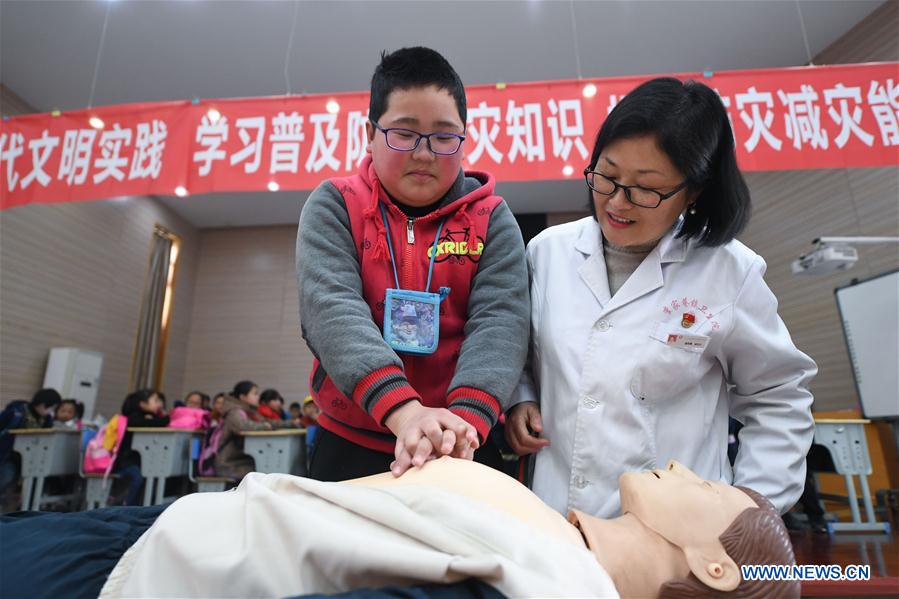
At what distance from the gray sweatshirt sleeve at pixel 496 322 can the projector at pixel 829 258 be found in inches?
157

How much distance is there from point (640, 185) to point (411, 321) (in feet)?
1.69

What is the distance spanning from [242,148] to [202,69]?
2.93m

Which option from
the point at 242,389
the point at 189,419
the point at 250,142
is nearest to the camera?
the point at 250,142

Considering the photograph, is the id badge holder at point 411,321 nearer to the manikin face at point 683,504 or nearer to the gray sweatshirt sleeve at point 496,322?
the gray sweatshirt sleeve at point 496,322

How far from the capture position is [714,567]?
759mm

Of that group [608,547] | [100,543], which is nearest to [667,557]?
[608,547]

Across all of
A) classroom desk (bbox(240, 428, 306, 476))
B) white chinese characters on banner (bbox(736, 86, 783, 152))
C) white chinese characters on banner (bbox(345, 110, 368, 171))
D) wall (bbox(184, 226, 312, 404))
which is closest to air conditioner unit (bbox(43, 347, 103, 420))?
wall (bbox(184, 226, 312, 404))

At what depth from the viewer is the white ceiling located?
4.68 meters

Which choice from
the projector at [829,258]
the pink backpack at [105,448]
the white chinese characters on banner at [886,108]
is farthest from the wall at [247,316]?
the white chinese characters on banner at [886,108]

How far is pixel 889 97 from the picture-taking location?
2936mm

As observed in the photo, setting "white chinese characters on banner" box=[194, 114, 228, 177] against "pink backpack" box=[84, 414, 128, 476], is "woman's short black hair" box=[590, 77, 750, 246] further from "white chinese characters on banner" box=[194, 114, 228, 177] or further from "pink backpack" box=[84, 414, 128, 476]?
"pink backpack" box=[84, 414, 128, 476]

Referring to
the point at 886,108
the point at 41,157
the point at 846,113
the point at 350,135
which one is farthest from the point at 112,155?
the point at 886,108

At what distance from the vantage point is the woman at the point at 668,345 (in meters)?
1.03

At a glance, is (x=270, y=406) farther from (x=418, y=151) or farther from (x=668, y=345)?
(x=668, y=345)
